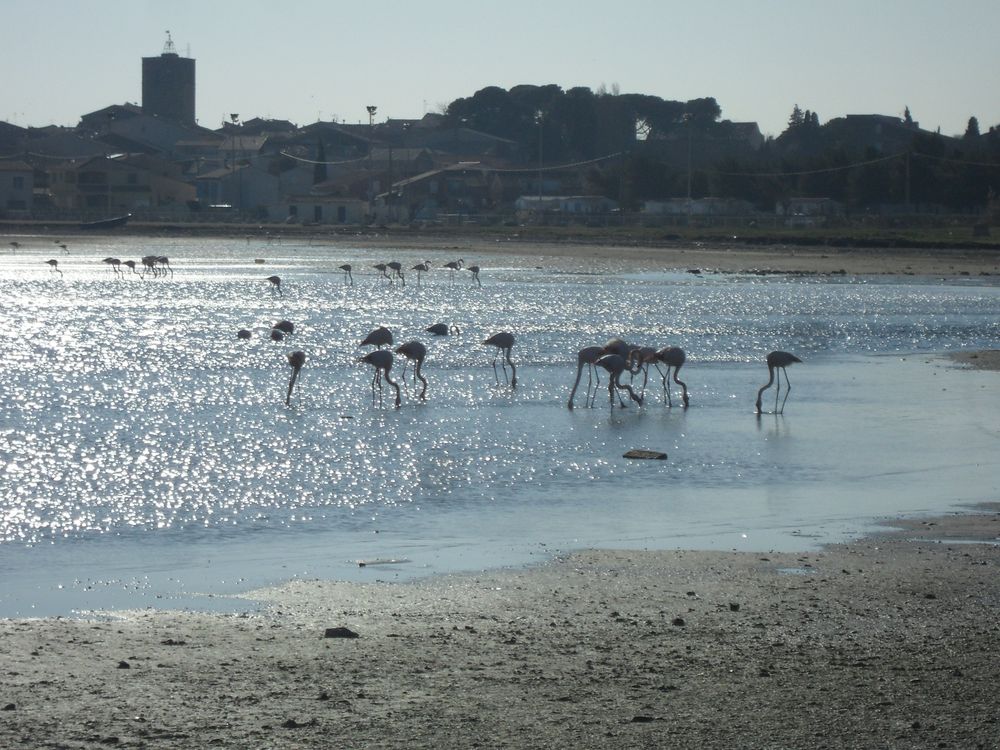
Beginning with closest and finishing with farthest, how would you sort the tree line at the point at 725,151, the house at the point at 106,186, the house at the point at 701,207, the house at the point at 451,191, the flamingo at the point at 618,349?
1. the flamingo at the point at 618,349
2. the tree line at the point at 725,151
3. the house at the point at 701,207
4. the house at the point at 451,191
5. the house at the point at 106,186

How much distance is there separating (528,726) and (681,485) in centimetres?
675

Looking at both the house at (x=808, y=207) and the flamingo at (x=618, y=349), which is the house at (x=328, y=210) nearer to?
the house at (x=808, y=207)

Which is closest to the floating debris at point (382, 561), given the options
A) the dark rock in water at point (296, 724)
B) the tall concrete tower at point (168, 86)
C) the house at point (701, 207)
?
the dark rock in water at point (296, 724)

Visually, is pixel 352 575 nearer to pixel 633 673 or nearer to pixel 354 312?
pixel 633 673

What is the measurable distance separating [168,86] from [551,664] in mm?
179896

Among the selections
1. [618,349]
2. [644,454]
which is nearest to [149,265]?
[618,349]

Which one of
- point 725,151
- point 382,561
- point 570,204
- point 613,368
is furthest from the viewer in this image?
point 725,151

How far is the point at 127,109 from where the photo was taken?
15575cm

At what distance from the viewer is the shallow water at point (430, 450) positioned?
9.50m

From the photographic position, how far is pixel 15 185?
98625mm

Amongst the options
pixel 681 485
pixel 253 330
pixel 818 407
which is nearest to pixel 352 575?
pixel 681 485

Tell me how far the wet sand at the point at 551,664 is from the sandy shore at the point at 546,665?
15 millimetres

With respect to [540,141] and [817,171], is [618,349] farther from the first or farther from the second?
[540,141]

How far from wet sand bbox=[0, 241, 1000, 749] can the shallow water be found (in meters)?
0.84
